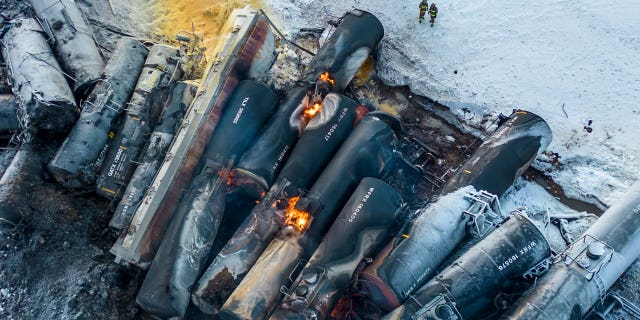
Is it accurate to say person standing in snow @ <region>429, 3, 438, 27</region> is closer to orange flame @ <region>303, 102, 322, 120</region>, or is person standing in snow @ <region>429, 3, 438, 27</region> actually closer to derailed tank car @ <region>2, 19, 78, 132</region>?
orange flame @ <region>303, 102, 322, 120</region>

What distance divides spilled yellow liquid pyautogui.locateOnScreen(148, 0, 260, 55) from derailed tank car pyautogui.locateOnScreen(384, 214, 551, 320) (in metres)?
9.85

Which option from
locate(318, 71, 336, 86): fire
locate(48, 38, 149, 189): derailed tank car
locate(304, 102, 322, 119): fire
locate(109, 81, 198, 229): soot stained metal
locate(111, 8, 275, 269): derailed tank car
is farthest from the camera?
locate(318, 71, 336, 86): fire

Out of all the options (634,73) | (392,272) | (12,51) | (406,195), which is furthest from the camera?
(634,73)

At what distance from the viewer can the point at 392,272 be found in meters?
9.40

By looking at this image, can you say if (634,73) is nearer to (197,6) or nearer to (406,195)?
(406,195)

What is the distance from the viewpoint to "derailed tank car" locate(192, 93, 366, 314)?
9.97 meters

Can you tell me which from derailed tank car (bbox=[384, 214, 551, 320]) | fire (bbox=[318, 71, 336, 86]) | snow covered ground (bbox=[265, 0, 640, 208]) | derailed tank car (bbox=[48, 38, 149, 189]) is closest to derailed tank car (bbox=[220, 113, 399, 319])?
fire (bbox=[318, 71, 336, 86])

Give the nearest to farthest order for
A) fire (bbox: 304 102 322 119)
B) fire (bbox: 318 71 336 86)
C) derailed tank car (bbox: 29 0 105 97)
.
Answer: fire (bbox: 304 102 322 119) → derailed tank car (bbox: 29 0 105 97) → fire (bbox: 318 71 336 86)

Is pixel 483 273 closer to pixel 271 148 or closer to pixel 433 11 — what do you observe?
pixel 271 148

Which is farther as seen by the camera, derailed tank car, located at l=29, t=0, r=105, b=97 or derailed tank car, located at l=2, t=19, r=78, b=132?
derailed tank car, located at l=29, t=0, r=105, b=97

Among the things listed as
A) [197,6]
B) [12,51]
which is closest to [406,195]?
[197,6]

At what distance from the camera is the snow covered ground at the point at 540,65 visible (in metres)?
12.9

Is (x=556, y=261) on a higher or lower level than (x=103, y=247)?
higher

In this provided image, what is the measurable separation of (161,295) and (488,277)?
6.47 meters
